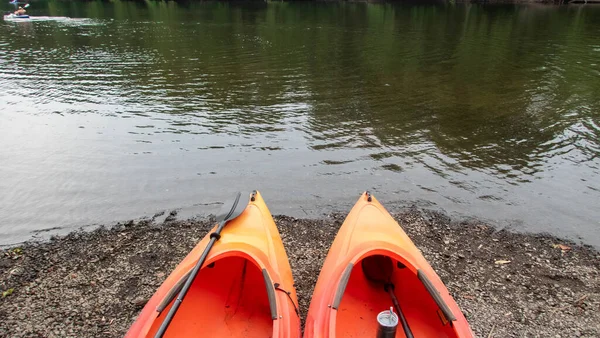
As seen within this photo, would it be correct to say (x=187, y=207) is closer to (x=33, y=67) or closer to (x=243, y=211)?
(x=243, y=211)

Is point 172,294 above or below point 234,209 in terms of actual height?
below

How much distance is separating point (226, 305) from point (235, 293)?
0.16 metres

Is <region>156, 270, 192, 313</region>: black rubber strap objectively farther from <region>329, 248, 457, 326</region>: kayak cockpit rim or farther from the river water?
the river water

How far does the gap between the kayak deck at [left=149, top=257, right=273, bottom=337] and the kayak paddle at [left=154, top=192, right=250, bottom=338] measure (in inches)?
11.3

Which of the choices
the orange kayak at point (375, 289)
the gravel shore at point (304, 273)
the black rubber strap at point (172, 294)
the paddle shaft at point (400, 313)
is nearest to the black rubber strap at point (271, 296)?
the orange kayak at point (375, 289)

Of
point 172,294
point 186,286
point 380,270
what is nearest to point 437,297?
point 380,270

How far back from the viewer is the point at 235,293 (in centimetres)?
407

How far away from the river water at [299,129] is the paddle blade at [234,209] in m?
1.63

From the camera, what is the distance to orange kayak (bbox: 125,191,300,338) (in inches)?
132

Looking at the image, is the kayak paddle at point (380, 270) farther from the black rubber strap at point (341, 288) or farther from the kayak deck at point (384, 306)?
the black rubber strap at point (341, 288)

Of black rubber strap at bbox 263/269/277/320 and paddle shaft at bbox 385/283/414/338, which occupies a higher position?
black rubber strap at bbox 263/269/277/320

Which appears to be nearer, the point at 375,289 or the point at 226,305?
the point at 226,305

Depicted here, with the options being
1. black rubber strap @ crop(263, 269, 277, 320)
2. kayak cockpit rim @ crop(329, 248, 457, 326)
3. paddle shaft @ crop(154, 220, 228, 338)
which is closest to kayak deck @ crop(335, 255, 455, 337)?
kayak cockpit rim @ crop(329, 248, 457, 326)

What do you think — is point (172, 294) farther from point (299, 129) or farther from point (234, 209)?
point (299, 129)
